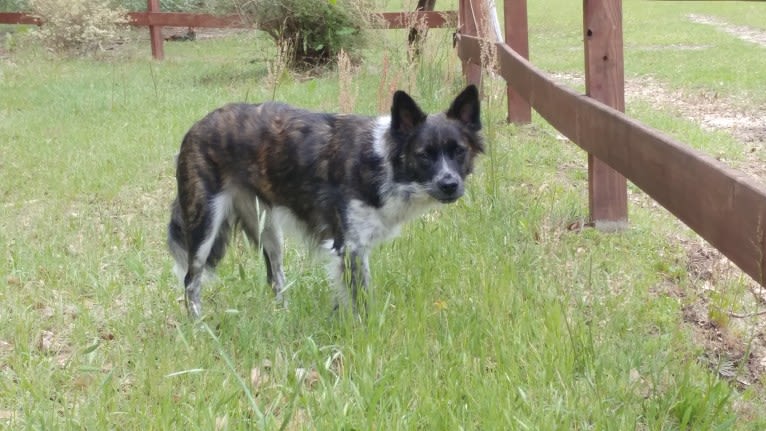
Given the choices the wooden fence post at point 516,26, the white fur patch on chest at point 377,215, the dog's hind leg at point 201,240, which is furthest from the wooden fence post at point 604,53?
the wooden fence post at point 516,26

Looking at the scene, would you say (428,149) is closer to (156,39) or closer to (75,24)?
(156,39)

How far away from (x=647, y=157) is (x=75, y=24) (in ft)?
65.6

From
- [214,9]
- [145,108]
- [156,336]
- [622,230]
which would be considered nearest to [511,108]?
[622,230]

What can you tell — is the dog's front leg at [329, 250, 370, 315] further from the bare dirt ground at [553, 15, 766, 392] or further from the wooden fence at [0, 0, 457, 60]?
the wooden fence at [0, 0, 457, 60]

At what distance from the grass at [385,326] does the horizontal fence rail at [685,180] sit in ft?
1.76

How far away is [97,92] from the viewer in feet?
48.7

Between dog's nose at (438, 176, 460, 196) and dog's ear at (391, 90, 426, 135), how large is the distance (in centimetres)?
40

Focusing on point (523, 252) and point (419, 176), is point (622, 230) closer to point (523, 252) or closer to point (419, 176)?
point (523, 252)

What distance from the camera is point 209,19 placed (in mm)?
18531

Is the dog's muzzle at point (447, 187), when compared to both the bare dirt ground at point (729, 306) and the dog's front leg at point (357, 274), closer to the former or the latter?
the dog's front leg at point (357, 274)

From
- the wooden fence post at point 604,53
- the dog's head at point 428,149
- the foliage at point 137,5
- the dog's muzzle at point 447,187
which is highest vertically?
the foliage at point 137,5

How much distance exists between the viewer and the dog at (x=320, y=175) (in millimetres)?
5211

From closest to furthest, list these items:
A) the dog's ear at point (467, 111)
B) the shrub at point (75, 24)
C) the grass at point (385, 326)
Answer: the grass at point (385, 326), the dog's ear at point (467, 111), the shrub at point (75, 24)

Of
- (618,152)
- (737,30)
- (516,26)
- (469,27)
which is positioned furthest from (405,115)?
(737,30)
